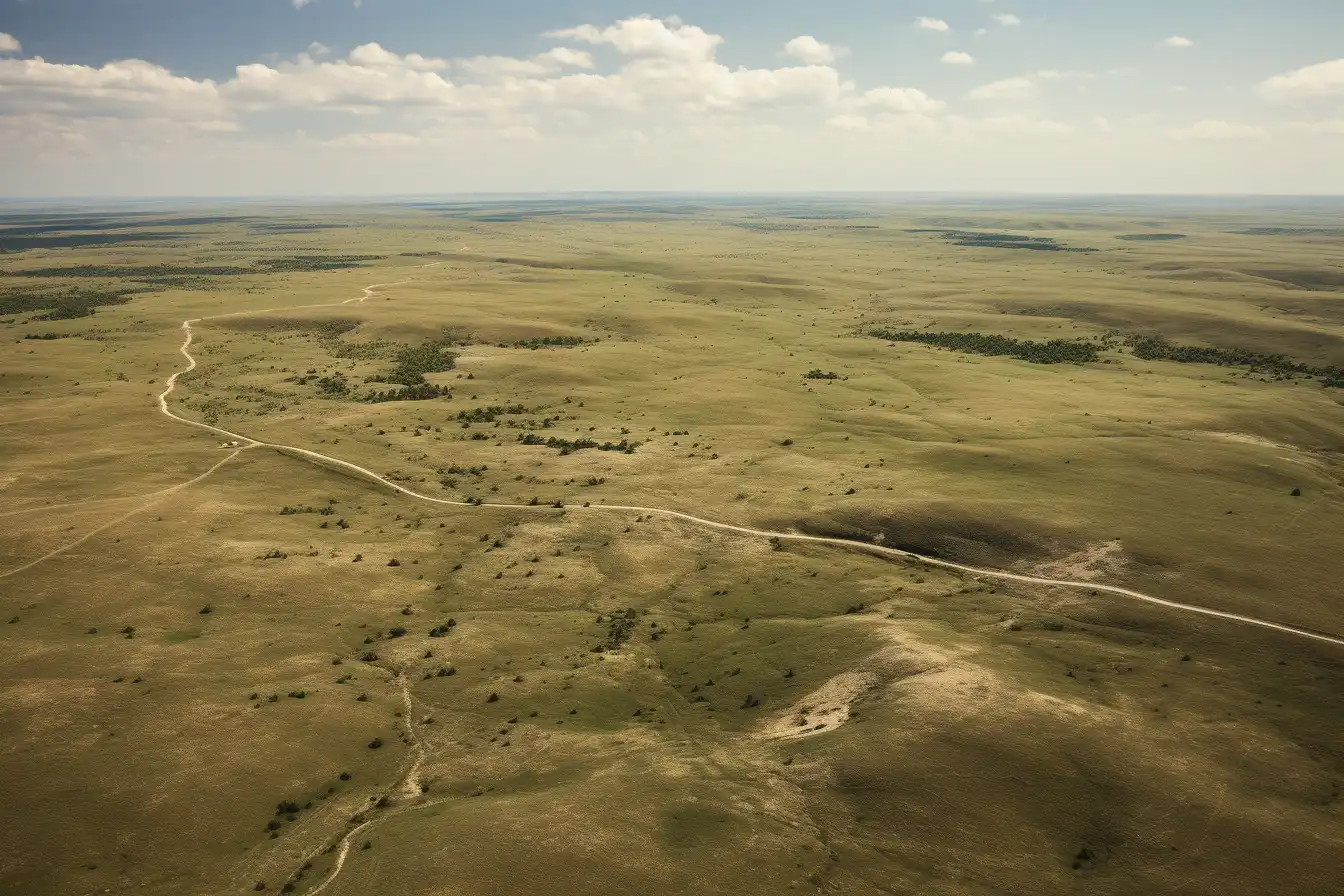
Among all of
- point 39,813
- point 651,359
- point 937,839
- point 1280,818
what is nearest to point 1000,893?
point 937,839

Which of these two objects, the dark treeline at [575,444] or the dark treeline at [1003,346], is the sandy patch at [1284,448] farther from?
the dark treeline at [575,444]

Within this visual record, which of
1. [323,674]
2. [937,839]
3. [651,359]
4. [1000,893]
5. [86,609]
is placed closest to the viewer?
[1000,893]

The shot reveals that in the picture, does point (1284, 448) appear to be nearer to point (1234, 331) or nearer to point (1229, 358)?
point (1229, 358)

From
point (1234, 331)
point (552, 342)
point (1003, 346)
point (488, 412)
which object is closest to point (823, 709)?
point (488, 412)

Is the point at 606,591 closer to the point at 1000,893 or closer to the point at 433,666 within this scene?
the point at 433,666

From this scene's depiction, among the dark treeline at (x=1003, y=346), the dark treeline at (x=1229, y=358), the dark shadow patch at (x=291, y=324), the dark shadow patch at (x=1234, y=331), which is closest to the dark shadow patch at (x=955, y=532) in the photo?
the dark treeline at (x=1003, y=346)

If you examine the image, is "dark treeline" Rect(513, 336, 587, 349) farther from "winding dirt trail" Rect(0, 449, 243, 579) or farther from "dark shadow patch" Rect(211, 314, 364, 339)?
"winding dirt trail" Rect(0, 449, 243, 579)
